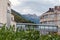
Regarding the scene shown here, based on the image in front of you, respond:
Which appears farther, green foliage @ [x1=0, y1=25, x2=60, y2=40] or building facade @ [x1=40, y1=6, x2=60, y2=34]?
building facade @ [x1=40, y1=6, x2=60, y2=34]

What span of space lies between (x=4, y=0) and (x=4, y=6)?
0.36 m

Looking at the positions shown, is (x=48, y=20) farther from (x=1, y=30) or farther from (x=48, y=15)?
(x=1, y=30)

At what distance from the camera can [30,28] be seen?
11.1 feet

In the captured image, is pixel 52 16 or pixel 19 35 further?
pixel 52 16

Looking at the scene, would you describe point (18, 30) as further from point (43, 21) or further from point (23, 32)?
point (43, 21)

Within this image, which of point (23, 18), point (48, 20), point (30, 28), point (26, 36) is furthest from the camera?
point (48, 20)

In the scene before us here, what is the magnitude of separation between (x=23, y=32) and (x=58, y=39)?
0.66 metres

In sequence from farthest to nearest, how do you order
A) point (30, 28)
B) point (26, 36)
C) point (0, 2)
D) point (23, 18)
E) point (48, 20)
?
point (48, 20)
point (23, 18)
point (0, 2)
point (30, 28)
point (26, 36)

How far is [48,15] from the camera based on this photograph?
49.3 m

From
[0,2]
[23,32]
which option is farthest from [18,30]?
[0,2]

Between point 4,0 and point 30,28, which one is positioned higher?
point 4,0

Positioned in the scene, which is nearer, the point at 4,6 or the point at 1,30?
the point at 1,30

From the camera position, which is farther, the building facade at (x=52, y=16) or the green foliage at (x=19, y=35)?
the building facade at (x=52, y=16)

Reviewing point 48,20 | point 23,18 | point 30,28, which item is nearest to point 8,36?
point 30,28
